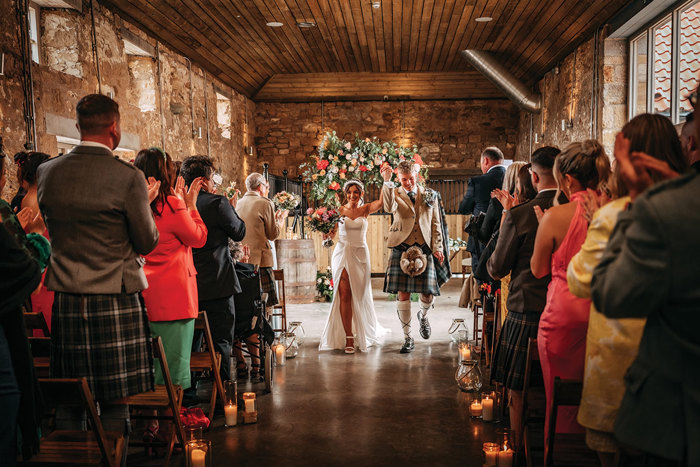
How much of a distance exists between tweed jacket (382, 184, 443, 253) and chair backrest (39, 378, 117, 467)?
3.86m

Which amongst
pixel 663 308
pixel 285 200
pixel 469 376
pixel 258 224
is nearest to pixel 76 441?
pixel 663 308

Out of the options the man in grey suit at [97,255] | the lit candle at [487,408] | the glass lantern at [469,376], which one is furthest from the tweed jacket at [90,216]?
the glass lantern at [469,376]

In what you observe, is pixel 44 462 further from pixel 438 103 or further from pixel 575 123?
pixel 438 103

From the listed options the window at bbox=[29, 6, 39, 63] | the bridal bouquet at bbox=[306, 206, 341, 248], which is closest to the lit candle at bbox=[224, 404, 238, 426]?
the bridal bouquet at bbox=[306, 206, 341, 248]

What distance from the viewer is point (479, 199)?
5098 millimetres

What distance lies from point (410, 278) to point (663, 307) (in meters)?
4.40

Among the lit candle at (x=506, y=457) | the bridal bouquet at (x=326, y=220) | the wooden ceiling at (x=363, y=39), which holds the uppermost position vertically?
the wooden ceiling at (x=363, y=39)

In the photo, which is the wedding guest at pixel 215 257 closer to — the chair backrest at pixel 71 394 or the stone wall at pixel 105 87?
the chair backrest at pixel 71 394

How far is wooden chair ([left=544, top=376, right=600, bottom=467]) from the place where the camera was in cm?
203

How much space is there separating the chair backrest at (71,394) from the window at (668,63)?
18.0ft

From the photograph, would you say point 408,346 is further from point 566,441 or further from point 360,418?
point 566,441

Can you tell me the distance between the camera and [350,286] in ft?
18.2

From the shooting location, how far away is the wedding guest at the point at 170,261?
10.1ft

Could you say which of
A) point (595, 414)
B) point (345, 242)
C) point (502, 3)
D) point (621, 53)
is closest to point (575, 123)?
point (621, 53)
